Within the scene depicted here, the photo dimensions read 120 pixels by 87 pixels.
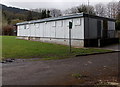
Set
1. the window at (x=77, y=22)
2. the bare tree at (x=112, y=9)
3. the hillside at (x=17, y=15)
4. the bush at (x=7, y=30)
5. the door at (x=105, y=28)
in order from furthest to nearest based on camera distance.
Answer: the hillside at (x=17, y=15), the bush at (x=7, y=30), the bare tree at (x=112, y=9), the door at (x=105, y=28), the window at (x=77, y=22)

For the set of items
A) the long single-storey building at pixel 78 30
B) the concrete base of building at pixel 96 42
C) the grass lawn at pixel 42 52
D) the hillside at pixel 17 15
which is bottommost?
the grass lawn at pixel 42 52

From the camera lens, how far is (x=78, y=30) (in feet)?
56.5

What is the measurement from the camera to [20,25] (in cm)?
2956

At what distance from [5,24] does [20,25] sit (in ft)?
55.8

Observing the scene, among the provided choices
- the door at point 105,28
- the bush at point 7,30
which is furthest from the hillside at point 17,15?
the door at point 105,28

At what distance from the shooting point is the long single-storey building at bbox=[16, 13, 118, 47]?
669 inches

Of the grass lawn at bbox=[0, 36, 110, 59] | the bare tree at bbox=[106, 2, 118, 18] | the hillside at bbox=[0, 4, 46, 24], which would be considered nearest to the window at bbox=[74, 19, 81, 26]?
the grass lawn at bbox=[0, 36, 110, 59]

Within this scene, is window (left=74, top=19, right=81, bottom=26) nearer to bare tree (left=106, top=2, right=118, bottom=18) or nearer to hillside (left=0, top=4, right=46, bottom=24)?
bare tree (left=106, top=2, right=118, bottom=18)

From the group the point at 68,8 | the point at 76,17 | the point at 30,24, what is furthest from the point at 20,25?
the point at 68,8

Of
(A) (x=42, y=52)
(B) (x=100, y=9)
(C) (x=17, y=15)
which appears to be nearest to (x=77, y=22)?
(A) (x=42, y=52)

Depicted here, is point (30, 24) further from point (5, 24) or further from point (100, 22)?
point (5, 24)

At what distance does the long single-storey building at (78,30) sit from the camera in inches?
669

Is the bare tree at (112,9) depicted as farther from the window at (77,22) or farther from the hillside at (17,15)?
the window at (77,22)

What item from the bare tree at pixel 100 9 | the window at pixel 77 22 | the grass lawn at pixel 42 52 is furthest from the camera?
the bare tree at pixel 100 9
